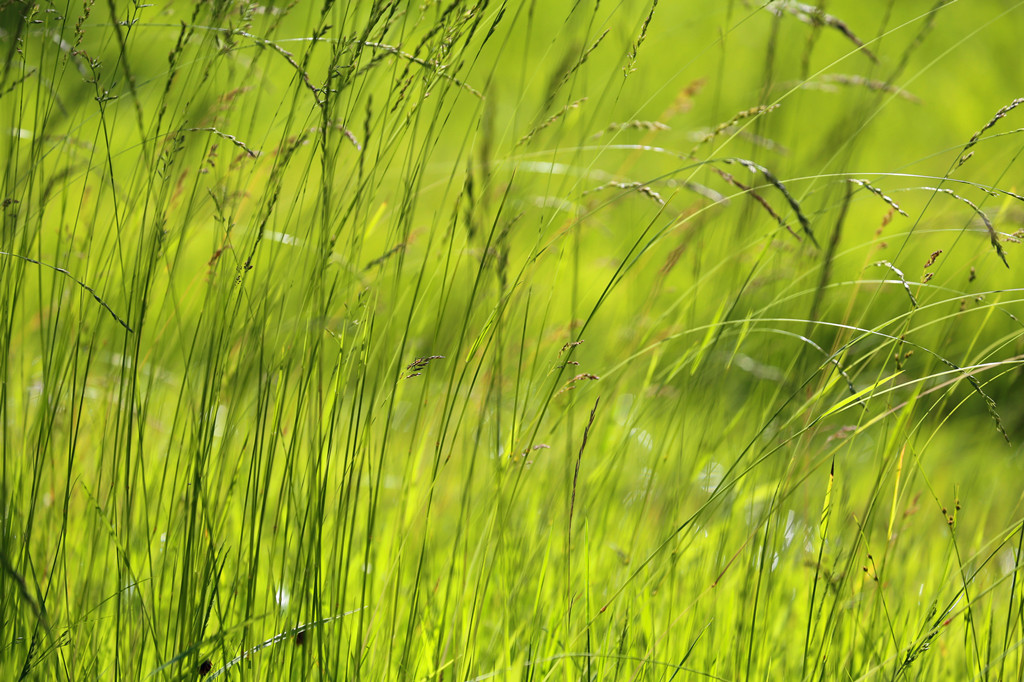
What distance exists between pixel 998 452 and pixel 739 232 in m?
1.97

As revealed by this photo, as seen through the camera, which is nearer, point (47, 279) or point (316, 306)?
point (316, 306)

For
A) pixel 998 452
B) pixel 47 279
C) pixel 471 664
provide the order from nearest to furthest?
pixel 471 664 < pixel 998 452 < pixel 47 279

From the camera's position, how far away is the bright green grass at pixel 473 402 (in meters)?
0.87

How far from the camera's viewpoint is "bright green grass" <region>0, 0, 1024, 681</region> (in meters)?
0.87

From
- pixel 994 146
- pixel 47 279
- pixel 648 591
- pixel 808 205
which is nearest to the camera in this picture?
pixel 648 591

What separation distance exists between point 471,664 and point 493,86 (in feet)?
2.51

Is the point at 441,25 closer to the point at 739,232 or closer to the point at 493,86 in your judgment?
the point at 493,86

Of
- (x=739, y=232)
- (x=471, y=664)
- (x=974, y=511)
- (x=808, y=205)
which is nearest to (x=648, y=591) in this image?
(x=471, y=664)

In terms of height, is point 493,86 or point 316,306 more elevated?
point 493,86

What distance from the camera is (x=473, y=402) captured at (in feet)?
6.26

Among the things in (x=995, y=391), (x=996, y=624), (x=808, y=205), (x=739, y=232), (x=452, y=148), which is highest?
(x=452, y=148)

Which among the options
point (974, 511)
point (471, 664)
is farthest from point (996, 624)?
point (471, 664)

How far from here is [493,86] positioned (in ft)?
3.42

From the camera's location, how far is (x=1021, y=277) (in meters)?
3.11
